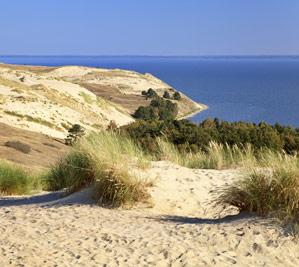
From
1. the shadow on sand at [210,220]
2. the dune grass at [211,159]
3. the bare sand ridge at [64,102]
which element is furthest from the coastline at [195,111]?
the shadow on sand at [210,220]

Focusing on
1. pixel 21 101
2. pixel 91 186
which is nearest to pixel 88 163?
pixel 91 186

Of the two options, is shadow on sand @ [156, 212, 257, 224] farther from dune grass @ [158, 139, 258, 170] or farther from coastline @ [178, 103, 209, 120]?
coastline @ [178, 103, 209, 120]

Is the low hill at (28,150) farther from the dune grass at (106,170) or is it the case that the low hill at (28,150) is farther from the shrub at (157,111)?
the shrub at (157,111)

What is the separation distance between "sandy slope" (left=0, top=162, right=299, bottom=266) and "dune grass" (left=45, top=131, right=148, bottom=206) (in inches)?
12.0

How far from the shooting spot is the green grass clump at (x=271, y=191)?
837 cm

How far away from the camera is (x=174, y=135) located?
81.3 ft

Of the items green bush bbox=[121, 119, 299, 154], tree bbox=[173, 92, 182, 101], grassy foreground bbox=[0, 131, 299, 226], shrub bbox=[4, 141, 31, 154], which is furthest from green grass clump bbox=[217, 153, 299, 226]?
tree bbox=[173, 92, 182, 101]

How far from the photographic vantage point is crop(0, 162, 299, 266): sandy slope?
7.78 meters

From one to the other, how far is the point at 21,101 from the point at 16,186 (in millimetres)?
44137

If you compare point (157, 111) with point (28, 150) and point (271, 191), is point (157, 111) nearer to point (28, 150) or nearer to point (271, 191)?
point (28, 150)

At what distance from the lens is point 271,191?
341 inches

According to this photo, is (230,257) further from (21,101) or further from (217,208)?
(21,101)

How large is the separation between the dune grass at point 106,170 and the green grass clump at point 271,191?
1996mm

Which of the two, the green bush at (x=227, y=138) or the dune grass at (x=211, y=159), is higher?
the dune grass at (x=211, y=159)
